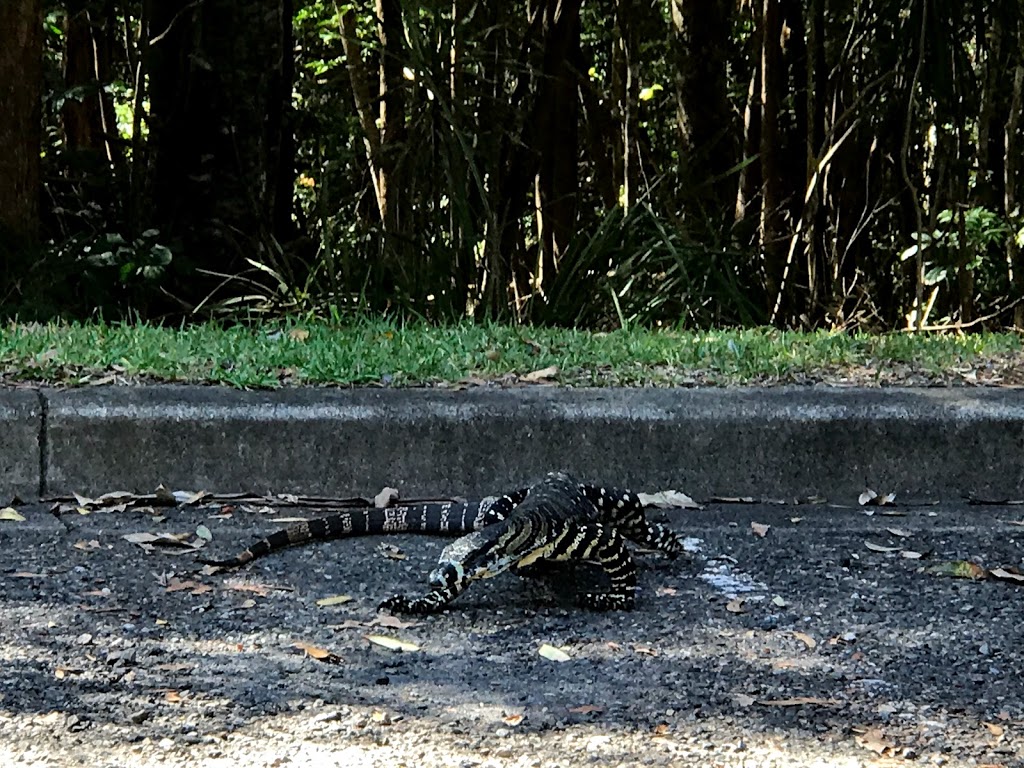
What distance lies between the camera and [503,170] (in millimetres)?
10977

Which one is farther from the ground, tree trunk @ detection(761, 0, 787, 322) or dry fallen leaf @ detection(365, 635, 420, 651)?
tree trunk @ detection(761, 0, 787, 322)

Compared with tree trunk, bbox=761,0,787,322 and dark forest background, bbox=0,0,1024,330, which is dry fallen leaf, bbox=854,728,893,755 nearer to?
dark forest background, bbox=0,0,1024,330

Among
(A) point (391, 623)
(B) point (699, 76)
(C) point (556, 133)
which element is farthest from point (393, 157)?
(A) point (391, 623)

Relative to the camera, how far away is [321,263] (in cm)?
789

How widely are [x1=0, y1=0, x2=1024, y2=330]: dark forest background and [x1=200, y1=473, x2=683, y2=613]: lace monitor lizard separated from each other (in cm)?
323

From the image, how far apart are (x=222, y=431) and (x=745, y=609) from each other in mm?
1888

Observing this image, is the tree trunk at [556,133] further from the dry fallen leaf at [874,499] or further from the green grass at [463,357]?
the dry fallen leaf at [874,499]

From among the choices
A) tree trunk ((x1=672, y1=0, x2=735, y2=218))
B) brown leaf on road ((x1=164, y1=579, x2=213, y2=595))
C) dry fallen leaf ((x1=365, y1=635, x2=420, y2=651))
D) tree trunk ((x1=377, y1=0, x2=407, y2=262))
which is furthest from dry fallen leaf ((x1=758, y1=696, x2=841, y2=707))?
tree trunk ((x1=672, y1=0, x2=735, y2=218))

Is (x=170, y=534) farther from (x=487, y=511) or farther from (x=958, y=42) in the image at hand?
(x=958, y=42)

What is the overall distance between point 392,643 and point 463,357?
2.23 meters

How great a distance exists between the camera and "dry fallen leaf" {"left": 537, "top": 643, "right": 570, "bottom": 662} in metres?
3.10

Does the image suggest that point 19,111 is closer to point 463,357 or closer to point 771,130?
point 463,357

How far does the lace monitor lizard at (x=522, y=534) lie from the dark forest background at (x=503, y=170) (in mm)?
3232

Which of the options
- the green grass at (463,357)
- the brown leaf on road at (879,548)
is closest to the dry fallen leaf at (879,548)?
the brown leaf on road at (879,548)
